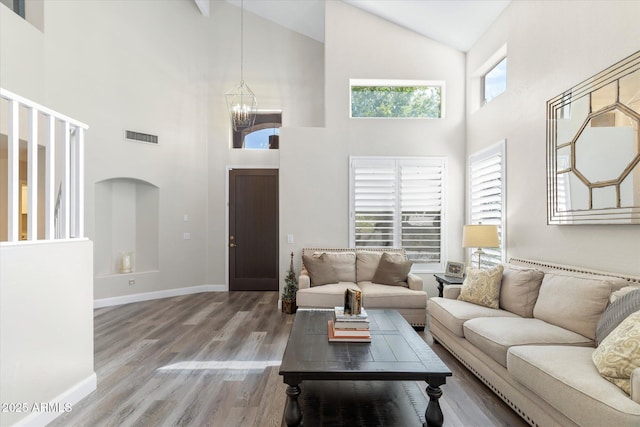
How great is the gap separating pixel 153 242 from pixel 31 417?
4057mm

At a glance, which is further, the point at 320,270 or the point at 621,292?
the point at 320,270

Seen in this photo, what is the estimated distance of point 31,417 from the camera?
208cm

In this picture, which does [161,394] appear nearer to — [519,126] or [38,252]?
[38,252]

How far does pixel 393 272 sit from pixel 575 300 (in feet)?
7.13

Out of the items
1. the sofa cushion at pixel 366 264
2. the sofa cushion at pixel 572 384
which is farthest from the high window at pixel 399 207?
the sofa cushion at pixel 572 384

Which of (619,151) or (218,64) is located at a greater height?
(218,64)

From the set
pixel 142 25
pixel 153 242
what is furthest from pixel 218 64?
pixel 153 242

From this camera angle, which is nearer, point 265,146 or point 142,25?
point 142,25

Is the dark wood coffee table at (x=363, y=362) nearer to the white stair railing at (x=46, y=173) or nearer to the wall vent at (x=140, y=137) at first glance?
the white stair railing at (x=46, y=173)

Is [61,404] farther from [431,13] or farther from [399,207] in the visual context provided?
[431,13]

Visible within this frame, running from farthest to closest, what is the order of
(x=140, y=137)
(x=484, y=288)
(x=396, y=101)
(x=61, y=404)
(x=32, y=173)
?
1. (x=140, y=137)
2. (x=396, y=101)
3. (x=484, y=288)
4. (x=61, y=404)
5. (x=32, y=173)

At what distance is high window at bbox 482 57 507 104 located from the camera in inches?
173

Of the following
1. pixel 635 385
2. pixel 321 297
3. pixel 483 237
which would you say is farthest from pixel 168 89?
pixel 635 385

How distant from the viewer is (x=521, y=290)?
3.06 metres
